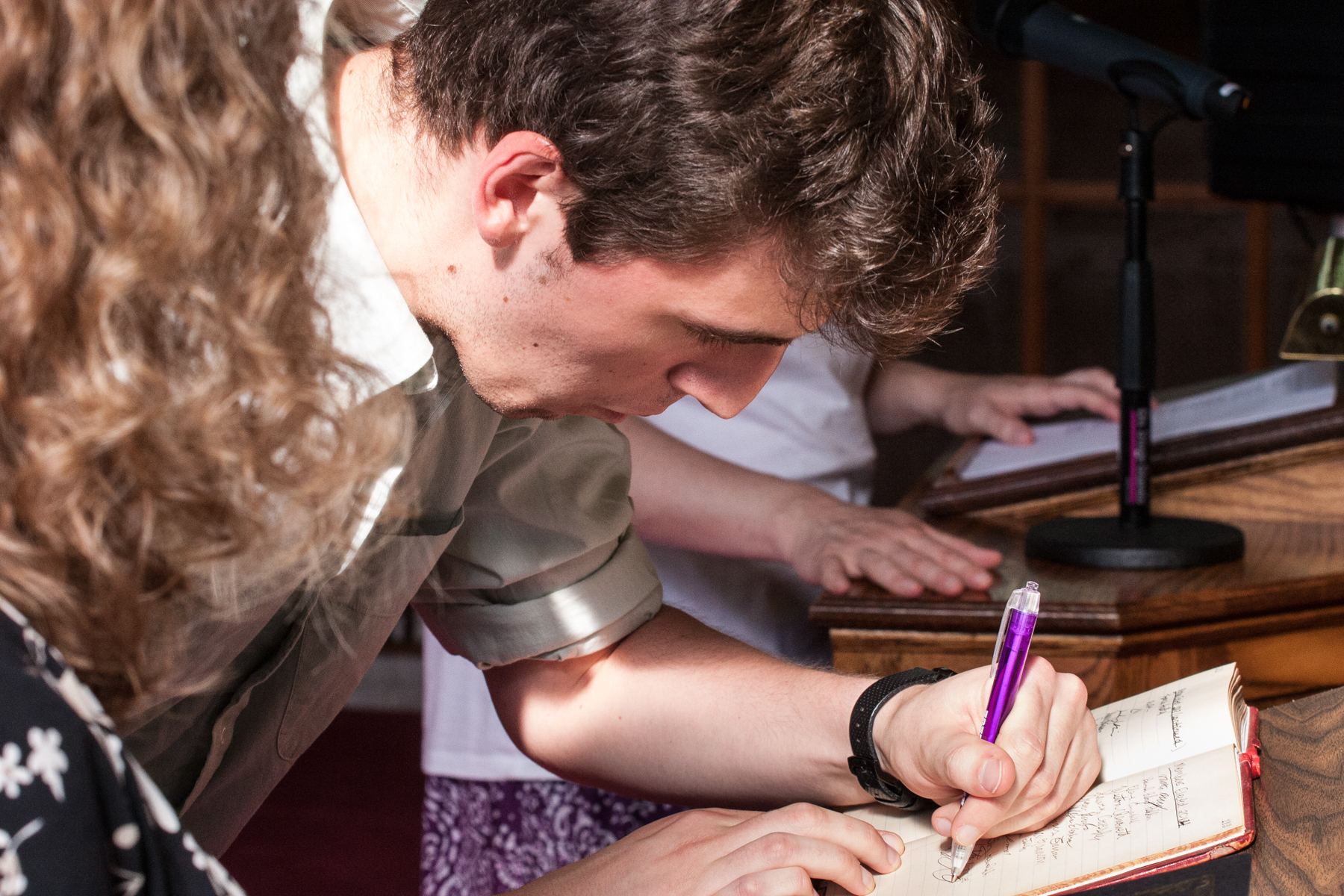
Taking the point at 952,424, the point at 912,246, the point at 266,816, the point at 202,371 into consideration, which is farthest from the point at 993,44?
the point at 266,816

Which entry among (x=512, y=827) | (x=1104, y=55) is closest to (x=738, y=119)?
(x=1104, y=55)

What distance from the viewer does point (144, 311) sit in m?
0.53

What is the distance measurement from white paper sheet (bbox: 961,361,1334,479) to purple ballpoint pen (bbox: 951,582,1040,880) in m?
0.75

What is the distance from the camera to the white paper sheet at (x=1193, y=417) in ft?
5.40

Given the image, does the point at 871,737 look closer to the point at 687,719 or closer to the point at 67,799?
the point at 687,719

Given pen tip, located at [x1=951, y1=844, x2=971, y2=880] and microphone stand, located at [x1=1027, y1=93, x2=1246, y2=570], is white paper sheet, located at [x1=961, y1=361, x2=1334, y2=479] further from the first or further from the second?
pen tip, located at [x1=951, y1=844, x2=971, y2=880]

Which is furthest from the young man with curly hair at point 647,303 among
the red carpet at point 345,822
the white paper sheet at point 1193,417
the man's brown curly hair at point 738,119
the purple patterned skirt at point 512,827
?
the red carpet at point 345,822

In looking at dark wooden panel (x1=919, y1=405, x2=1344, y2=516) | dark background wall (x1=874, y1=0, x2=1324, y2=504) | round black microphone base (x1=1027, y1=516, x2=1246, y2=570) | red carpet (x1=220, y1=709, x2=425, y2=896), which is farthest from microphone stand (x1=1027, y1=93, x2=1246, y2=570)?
dark background wall (x1=874, y1=0, x2=1324, y2=504)

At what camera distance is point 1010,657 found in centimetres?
83

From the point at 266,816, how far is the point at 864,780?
2.54 metres

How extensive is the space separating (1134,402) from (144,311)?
1051 mm

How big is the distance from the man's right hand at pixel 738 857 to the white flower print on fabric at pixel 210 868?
35 centimetres

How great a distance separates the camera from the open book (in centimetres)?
71

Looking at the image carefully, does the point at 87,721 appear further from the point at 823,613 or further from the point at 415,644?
the point at 415,644
